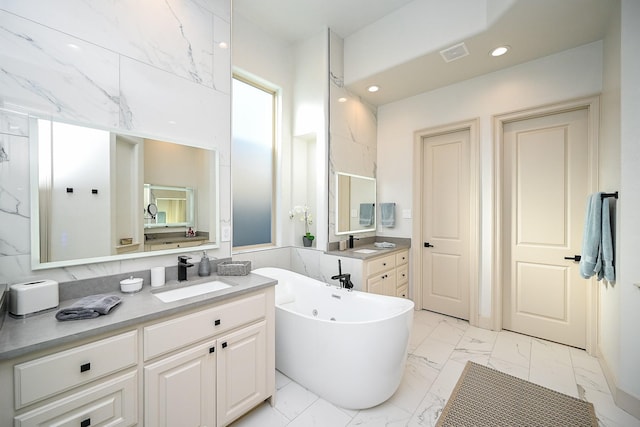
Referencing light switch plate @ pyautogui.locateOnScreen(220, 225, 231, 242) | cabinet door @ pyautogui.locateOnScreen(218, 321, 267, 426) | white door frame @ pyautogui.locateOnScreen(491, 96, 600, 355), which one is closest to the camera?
cabinet door @ pyautogui.locateOnScreen(218, 321, 267, 426)

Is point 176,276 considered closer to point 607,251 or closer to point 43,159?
point 43,159

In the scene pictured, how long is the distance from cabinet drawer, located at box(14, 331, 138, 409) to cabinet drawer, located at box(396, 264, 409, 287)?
288 centimetres

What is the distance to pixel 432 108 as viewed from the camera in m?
3.43

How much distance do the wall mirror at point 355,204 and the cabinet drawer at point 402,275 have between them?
2.24ft

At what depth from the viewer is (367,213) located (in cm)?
373

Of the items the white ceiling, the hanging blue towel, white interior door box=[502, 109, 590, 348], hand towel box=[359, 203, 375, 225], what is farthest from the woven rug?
the white ceiling

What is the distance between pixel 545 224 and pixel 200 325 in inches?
133

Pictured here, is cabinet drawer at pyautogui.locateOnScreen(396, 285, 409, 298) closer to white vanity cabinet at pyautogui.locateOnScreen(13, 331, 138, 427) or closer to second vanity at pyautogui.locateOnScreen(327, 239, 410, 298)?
second vanity at pyautogui.locateOnScreen(327, 239, 410, 298)

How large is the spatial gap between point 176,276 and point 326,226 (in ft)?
5.48

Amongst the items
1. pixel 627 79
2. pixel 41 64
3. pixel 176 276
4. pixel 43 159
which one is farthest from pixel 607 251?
pixel 41 64

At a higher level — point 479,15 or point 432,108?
point 479,15

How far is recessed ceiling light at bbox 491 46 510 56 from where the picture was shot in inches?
99.4

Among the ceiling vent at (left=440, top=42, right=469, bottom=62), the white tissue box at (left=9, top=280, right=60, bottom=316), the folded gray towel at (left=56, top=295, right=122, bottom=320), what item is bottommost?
the folded gray towel at (left=56, top=295, right=122, bottom=320)

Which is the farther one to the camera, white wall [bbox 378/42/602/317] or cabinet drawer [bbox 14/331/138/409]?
white wall [bbox 378/42/602/317]
